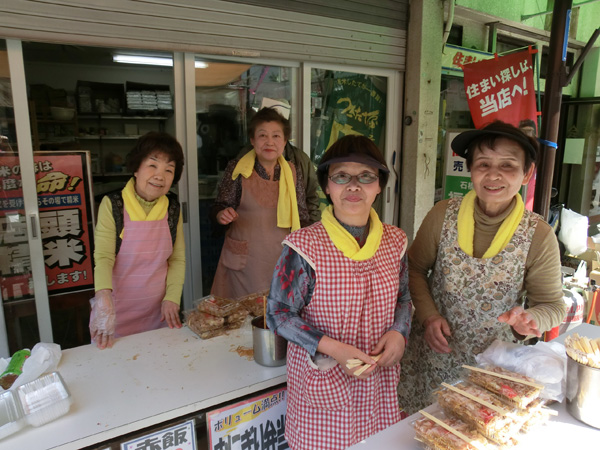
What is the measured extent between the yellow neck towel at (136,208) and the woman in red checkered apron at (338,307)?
3.36 ft

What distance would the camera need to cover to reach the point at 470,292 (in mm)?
1877

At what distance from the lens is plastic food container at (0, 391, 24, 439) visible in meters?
1.42

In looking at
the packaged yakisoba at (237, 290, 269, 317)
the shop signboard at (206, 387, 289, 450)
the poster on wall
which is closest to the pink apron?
the packaged yakisoba at (237, 290, 269, 317)

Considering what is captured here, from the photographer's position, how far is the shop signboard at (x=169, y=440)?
154 centimetres

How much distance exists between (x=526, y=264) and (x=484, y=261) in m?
0.17

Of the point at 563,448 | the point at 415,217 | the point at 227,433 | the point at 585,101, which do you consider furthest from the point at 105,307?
the point at 585,101

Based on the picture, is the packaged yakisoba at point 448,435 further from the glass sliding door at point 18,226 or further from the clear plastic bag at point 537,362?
the glass sliding door at point 18,226

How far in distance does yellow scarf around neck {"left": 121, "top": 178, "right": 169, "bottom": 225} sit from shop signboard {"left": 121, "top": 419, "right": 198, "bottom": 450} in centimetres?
112

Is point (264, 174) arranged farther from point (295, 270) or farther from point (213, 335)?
point (295, 270)

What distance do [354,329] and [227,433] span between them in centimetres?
66

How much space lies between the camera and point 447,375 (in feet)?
6.51

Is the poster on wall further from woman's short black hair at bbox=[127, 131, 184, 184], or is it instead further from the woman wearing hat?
the woman wearing hat

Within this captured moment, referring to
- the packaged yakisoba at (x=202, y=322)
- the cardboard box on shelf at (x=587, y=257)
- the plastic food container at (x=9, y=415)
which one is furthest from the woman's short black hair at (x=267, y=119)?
the cardboard box on shelf at (x=587, y=257)

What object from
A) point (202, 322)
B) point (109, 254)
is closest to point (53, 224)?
point (109, 254)
